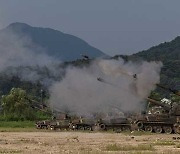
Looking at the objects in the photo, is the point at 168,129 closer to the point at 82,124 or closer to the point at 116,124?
the point at 116,124

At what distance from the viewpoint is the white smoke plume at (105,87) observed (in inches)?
2250

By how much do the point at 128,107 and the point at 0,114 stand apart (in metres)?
39.1

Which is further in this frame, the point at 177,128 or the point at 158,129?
the point at 158,129

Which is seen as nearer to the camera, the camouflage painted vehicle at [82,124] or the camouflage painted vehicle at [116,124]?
the camouflage painted vehicle at [116,124]

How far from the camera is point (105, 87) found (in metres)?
66.6

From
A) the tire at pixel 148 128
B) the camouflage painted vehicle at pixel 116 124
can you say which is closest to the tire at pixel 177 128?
the tire at pixel 148 128

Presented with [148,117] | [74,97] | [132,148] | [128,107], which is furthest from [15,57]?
[132,148]

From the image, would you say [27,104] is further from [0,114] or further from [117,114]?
[117,114]

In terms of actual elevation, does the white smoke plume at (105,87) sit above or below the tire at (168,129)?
above

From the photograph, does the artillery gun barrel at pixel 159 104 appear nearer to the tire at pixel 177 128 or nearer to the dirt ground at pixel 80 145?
the tire at pixel 177 128

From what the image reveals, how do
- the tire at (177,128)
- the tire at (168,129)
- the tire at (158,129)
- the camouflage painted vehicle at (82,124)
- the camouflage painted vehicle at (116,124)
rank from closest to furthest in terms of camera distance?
the tire at (177,128), the tire at (168,129), the tire at (158,129), the camouflage painted vehicle at (116,124), the camouflage painted vehicle at (82,124)

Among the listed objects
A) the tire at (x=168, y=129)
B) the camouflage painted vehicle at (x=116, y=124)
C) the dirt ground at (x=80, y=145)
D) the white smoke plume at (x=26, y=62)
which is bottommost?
the dirt ground at (x=80, y=145)

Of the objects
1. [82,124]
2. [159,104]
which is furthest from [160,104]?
[82,124]

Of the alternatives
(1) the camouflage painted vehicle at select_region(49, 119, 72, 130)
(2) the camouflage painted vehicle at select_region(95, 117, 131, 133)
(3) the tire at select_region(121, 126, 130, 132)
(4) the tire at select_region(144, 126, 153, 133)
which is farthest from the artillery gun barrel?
(1) the camouflage painted vehicle at select_region(49, 119, 72, 130)
